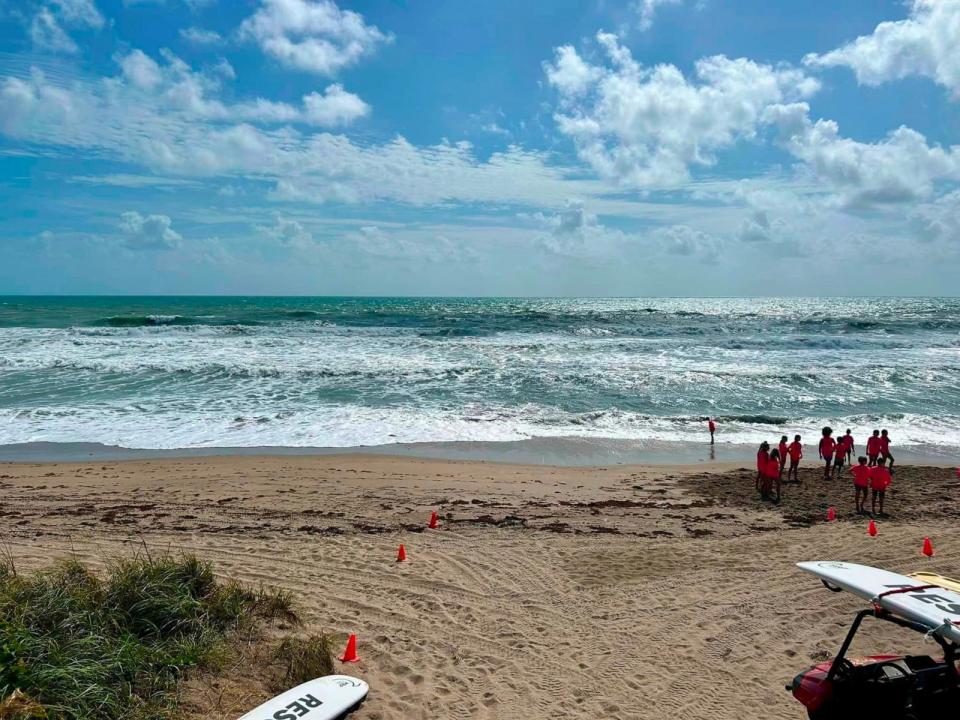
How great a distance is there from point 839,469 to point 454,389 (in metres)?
12.2

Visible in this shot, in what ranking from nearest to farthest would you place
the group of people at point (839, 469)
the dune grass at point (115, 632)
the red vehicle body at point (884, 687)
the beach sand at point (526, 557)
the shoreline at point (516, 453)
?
the red vehicle body at point (884, 687) < the dune grass at point (115, 632) < the beach sand at point (526, 557) < the group of people at point (839, 469) < the shoreline at point (516, 453)

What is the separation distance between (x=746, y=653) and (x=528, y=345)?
104ft

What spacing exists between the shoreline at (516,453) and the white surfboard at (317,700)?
9.16 metres

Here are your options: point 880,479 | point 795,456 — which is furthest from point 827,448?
point 880,479

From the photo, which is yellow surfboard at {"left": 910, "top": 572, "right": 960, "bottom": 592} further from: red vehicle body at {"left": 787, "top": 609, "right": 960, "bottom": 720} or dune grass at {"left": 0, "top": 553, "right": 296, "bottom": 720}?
dune grass at {"left": 0, "top": 553, "right": 296, "bottom": 720}

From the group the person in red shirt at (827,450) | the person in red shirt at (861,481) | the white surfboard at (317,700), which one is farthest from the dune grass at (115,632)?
the person in red shirt at (827,450)

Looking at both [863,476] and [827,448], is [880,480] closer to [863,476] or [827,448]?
[863,476]

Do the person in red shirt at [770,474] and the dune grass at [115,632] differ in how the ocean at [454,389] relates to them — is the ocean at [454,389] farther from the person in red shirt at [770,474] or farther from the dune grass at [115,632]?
the dune grass at [115,632]

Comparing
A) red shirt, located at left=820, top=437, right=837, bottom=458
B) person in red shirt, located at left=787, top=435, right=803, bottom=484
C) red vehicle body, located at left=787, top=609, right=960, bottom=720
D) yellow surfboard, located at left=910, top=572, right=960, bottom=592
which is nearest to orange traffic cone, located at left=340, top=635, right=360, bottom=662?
red vehicle body, located at left=787, top=609, right=960, bottom=720

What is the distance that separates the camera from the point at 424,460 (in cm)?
1403

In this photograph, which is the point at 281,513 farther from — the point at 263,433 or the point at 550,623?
the point at 263,433

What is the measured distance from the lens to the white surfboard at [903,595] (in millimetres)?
3674

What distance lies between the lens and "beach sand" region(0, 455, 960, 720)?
5.40 meters

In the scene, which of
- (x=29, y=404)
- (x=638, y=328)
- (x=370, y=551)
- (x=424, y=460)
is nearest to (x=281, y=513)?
(x=370, y=551)
